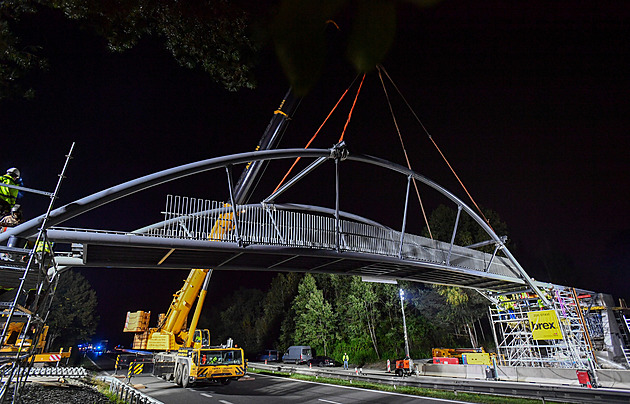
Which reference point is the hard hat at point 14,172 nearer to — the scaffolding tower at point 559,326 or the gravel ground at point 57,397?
the gravel ground at point 57,397

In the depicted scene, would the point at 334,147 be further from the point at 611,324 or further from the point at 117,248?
the point at 611,324

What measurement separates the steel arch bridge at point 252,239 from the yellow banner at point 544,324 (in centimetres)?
327

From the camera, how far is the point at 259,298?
68.8 m

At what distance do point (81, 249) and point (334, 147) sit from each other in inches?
361

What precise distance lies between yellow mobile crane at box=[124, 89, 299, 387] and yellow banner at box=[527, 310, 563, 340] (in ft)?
52.8

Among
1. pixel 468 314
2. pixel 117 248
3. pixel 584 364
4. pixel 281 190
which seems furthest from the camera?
pixel 468 314

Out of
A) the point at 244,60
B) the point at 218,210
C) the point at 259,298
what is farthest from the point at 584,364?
the point at 259,298

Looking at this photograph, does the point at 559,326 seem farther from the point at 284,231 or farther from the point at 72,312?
the point at 72,312

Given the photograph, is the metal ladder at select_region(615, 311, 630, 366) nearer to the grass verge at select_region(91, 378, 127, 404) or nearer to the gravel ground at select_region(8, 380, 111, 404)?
the grass verge at select_region(91, 378, 127, 404)

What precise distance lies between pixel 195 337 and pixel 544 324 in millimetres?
19412


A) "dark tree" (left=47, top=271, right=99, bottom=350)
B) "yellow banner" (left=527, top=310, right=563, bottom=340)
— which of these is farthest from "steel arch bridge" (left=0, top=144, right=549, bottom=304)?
"dark tree" (left=47, top=271, right=99, bottom=350)

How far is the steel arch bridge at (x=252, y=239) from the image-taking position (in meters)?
9.62

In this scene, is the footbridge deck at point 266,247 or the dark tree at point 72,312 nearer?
the footbridge deck at point 266,247

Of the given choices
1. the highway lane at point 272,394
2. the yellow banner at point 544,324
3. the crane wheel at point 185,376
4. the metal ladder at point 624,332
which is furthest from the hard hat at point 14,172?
the metal ladder at point 624,332
